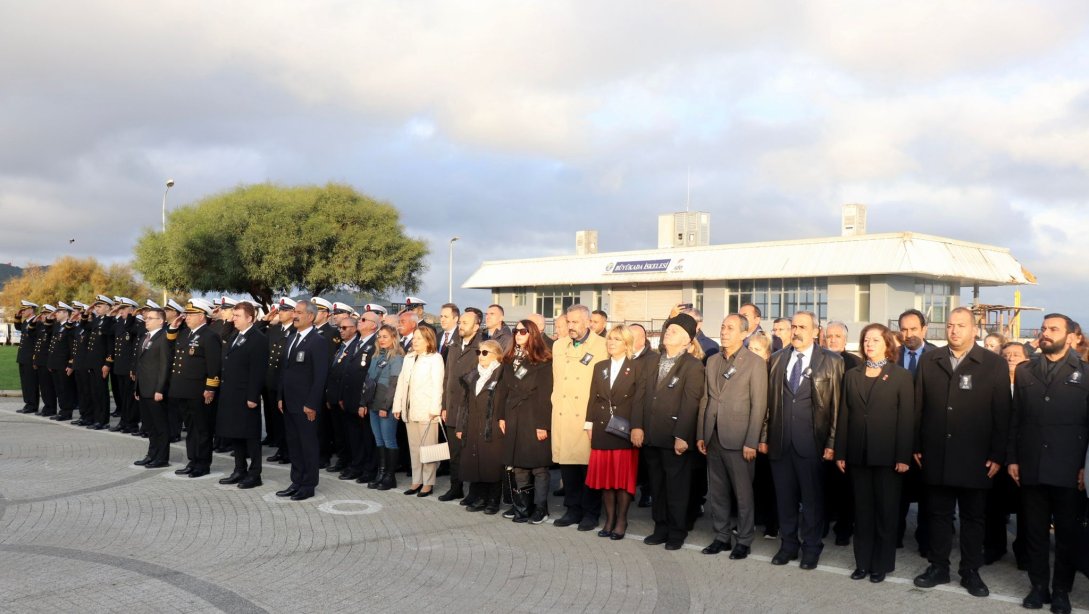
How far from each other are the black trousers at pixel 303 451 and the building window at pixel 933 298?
127ft

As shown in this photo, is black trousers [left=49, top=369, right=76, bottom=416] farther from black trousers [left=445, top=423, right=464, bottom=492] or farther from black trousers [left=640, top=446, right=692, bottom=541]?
black trousers [left=640, top=446, right=692, bottom=541]

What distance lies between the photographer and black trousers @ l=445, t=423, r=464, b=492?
30.9 ft

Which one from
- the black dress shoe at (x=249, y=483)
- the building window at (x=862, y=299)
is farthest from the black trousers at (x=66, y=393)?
the building window at (x=862, y=299)

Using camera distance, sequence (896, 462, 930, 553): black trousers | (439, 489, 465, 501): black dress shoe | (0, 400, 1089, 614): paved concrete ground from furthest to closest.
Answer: (439, 489, 465, 501): black dress shoe, (896, 462, 930, 553): black trousers, (0, 400, 1089, 614): paved concrete ground

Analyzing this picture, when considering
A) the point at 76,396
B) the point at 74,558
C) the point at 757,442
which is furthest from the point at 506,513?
the point at 76,396

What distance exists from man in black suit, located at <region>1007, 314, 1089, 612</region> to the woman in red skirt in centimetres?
310

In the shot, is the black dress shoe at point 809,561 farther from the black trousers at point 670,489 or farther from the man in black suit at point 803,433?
the black trousers at point 670,489

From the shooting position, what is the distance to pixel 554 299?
5553 centimetres

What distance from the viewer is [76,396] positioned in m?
16.2

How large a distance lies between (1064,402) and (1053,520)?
963 mm

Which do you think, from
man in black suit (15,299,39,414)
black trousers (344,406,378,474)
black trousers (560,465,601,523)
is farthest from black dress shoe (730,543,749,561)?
man in black suit (15,299,39,414)

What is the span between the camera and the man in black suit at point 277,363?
11.6 meters

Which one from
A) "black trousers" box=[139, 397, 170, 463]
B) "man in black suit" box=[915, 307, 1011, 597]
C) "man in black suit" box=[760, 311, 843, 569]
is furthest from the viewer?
"black trousers" box=[139, 397, 170, 463]

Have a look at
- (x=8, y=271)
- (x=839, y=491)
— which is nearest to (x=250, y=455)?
(x=839, y=491)
